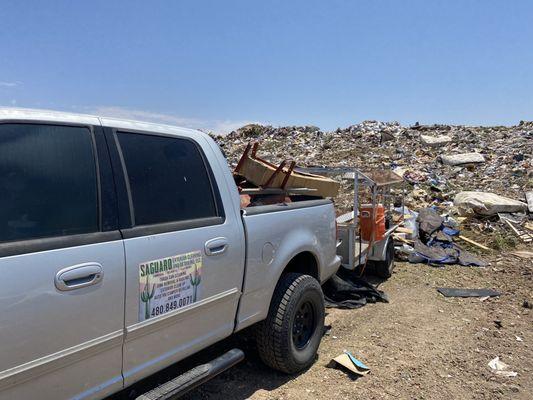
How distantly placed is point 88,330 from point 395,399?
2.62 metres

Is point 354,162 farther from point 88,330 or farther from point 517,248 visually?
point 88,330

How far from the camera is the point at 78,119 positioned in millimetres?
2367

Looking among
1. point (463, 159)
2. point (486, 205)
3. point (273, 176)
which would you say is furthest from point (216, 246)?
point (463, 159)

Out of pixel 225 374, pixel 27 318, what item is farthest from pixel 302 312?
pixel 27 318

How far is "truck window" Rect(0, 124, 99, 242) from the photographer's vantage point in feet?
6.47

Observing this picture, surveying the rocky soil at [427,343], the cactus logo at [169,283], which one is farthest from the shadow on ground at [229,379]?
the cactus logo at [169,283]

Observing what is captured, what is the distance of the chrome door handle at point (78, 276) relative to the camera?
2023 mm

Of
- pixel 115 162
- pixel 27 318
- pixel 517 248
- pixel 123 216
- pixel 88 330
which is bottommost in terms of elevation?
pixel 517 248

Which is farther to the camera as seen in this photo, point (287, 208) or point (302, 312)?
point (302, 312)

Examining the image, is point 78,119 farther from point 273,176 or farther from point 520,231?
point 520,231

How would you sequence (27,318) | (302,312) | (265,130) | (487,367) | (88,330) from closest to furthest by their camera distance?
(27,318) < (88,330) < (302,312) < (487,367) < (265,130)

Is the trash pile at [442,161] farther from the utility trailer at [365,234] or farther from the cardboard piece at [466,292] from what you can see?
the cardboard piece at [466,292]

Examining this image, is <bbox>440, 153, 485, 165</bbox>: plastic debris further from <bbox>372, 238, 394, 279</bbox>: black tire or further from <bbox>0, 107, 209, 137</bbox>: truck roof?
<bbox>0, 107, 209, 137</bbox>: truck roof

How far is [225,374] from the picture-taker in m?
3.96
